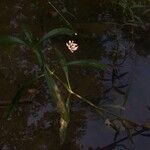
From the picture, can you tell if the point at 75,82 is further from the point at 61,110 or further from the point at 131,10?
the point at 131,10

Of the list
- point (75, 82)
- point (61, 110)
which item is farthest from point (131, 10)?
point (61, 110)

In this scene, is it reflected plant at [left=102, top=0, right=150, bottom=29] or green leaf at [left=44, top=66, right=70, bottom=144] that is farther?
reflected plant at [left=102, top=0, right=150, bottom=29]

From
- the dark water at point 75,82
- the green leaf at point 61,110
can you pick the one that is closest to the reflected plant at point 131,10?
the dark water at point 75,82

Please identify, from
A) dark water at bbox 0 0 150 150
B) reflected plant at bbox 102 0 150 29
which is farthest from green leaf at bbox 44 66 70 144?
reflected plant at bbox 102 0 150 29

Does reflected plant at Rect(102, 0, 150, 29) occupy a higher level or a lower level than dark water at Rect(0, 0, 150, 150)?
higher

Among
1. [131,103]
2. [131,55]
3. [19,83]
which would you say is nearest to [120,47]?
[131,55]

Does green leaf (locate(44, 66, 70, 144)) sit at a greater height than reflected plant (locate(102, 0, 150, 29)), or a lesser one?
lesser

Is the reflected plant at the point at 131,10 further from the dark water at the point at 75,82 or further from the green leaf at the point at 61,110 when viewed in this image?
the green leaf at the point at 61,110

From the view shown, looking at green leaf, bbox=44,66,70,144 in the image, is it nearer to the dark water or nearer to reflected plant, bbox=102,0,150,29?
the dark water
